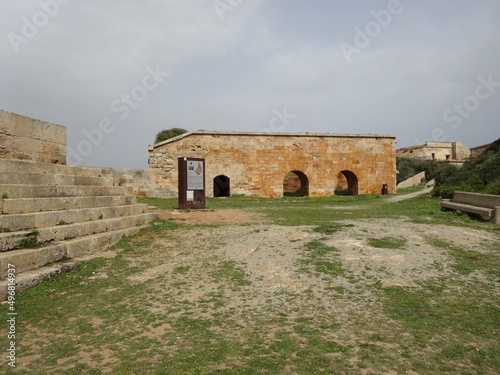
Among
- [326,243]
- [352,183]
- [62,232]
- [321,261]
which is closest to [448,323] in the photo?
[321,261]

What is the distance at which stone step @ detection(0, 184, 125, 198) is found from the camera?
207 inches

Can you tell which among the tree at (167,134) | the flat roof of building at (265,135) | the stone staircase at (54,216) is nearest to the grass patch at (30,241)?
the stone staircase at (54,216)

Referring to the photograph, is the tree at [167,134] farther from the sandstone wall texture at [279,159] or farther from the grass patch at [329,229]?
the grass patch at [329,229]

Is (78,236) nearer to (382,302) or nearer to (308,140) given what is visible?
(382,302)

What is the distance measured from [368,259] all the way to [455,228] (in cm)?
376

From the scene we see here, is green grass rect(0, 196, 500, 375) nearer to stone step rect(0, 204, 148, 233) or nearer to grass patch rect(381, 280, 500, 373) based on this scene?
grass patch rect(381, 280, 500, 373)

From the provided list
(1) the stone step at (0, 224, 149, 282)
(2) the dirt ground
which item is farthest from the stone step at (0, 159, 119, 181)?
(2) the dirt ground

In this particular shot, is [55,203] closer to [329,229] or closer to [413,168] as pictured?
[329,229]

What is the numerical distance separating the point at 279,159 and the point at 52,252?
59.0 ft

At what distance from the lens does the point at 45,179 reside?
20.3 ft

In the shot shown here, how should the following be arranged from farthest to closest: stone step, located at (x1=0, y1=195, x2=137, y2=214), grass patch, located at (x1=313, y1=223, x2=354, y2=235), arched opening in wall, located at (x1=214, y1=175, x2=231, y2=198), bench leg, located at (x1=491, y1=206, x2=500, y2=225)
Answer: arched opening in wall, located at (x1=214, y1=175, x2=231, y2=198), bench leg, located at (x1=491, y1=206, x2=500, y2=225), grass patch, located at (x1=313, y1=223, x2=354, y2=235), stone step, located at (x1=0, y1=195, x2=137, y2=214)

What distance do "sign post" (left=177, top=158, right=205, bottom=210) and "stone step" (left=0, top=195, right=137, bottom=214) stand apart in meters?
3.53

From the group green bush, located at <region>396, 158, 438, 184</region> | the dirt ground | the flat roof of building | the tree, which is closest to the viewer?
the dirt ground

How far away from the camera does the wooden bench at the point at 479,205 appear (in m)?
8.31
